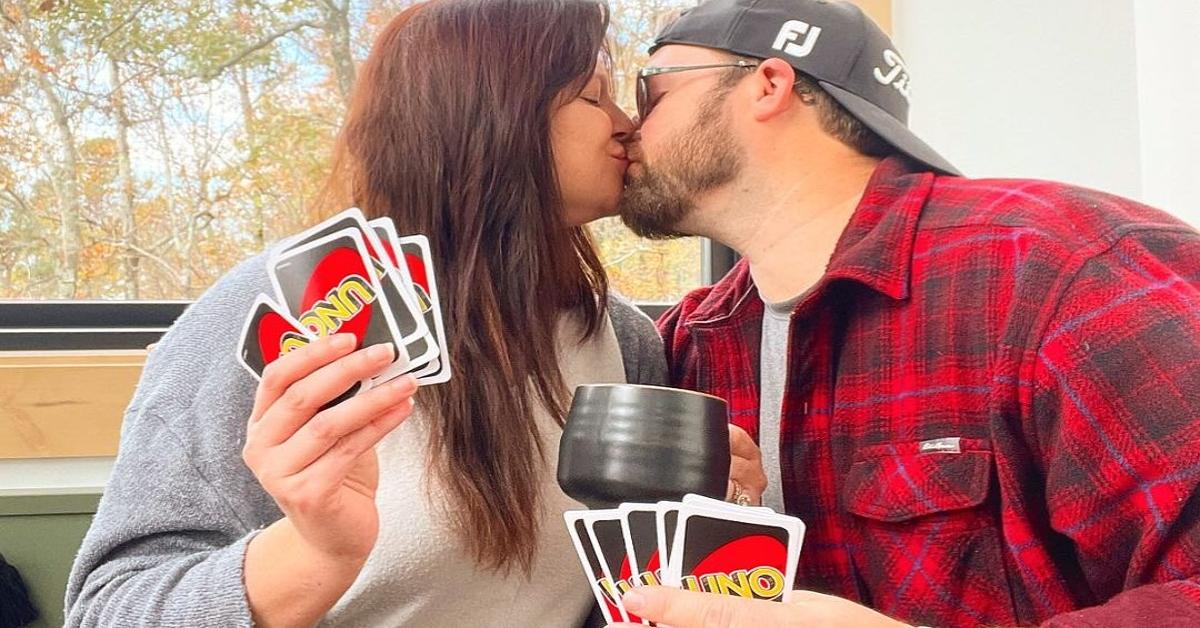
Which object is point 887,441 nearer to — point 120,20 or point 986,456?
point 986,456

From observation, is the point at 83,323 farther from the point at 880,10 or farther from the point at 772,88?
the point at 880,10

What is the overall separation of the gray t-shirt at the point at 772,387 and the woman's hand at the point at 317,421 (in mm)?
583

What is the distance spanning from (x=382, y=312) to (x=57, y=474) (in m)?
1.23

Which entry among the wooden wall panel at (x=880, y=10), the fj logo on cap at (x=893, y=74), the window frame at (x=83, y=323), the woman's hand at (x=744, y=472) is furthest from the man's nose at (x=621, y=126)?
the window frame at (x=83, y=323)

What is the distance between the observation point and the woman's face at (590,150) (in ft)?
4.23

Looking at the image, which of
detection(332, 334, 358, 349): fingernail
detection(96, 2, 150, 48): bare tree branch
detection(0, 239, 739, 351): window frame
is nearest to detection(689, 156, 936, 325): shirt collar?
detection(332, 334, 358, 349): fingernail

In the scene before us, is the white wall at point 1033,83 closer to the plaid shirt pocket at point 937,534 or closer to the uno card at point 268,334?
the plaid shirt pocket at point 937,534

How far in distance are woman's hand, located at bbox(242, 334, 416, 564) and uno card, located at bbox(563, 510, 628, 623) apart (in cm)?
16

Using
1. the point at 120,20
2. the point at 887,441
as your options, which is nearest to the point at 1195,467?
the point at 887,441

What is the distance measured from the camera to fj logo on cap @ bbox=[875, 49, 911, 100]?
4.52 ft

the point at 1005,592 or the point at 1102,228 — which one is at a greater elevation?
the point at 1102,228

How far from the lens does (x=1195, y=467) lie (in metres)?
0.89

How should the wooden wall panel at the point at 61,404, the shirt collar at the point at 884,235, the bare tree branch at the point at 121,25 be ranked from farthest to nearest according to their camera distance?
1. the bare tree branch at the point at 121,25
2. the wooden wall panel at the point at 61,404
3. the shirt collar at the point at 884,235

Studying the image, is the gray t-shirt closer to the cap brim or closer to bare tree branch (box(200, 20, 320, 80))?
the cap brim
